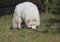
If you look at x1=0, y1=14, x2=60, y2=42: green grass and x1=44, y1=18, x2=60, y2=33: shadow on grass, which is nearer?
x1=0, y1=14, x2=60, y2=42: green grass

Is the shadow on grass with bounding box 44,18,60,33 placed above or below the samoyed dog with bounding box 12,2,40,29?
below

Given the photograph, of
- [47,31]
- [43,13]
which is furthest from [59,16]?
[47,31]

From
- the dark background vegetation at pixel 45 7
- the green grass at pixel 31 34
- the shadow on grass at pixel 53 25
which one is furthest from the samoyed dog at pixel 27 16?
the dark background vegetation at pixel 45 7

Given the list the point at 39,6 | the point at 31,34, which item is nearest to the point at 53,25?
the point at 31,34

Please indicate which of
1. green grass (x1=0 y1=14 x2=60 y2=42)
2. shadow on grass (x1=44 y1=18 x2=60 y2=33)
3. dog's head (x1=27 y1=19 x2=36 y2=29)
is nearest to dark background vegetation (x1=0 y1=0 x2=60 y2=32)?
shadow on grass (x1=44 y1=18 x2=60 y2=33)

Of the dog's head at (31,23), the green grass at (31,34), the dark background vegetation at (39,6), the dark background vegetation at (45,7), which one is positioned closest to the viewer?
the green grass at (31,34)

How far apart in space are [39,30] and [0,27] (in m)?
1.40

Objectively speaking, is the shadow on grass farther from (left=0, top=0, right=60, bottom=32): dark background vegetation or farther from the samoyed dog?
the samoyed dog

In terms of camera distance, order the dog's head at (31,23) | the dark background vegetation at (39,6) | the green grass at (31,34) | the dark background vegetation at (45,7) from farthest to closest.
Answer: the dark background vegetation at (39,6) < the dark background vegetation at (45,7) < the dog's head at (31,23) < the green grass at (31,34)

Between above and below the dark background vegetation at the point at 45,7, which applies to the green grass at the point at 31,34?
below

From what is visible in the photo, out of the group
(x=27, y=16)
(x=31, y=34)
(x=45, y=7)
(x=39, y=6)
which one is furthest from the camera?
(x=39, y=6)

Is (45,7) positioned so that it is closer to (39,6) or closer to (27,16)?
(39,6)

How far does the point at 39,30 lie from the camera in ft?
27.7

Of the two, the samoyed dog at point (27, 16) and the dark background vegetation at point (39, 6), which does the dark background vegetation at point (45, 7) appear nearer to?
the dark background vegetation at point (39, 6)
